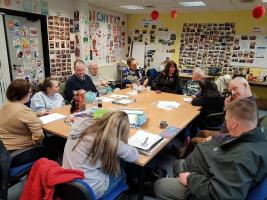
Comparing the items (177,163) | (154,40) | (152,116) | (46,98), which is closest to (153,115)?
(152,116)

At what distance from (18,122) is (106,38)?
497cm

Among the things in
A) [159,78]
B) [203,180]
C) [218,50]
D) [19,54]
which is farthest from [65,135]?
[218,50]

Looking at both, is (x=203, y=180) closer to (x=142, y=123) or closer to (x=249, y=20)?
(x=142, y=123)

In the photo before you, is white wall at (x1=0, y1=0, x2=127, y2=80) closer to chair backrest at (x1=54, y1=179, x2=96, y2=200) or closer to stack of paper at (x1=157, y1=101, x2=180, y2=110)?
stack of paper at (x1=157, y1=101, x2=180, y2=110)

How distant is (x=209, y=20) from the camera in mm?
5855

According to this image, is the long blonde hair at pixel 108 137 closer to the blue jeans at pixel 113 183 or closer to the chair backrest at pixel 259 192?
the blue jeans at pixel 113 183

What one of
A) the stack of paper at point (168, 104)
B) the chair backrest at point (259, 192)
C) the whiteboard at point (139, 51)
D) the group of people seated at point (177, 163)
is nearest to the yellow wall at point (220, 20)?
the whiteboard at point (139, 51)

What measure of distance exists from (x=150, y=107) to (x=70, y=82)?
4.43ft

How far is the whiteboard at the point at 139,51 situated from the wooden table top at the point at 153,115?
3.73m

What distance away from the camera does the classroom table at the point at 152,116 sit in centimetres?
168

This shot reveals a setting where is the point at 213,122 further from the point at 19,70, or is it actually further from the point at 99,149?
the point at 19,70

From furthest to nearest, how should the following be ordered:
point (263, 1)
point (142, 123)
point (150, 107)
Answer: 1. point (263, 1)
2. point (150, 107)
3. point (142, 123)

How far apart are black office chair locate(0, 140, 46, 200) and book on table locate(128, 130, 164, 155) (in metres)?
0.83

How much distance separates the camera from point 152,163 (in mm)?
2559
